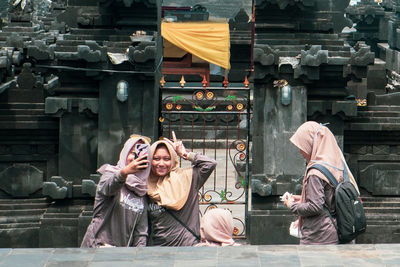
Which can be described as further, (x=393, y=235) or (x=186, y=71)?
(x=186, y=71)

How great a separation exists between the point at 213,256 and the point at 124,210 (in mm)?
1368

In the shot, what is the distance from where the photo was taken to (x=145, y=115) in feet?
45.0

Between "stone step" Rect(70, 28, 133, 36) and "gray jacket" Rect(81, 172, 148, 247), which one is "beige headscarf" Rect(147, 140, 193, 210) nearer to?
"gray jacket" Rect(81, 172, 148, 247)

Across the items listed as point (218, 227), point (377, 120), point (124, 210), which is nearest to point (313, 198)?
point (218, 227)

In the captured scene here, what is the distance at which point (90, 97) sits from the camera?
544 inches

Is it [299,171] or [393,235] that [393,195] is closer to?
[393,235]

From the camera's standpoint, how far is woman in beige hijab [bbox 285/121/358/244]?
375 inches

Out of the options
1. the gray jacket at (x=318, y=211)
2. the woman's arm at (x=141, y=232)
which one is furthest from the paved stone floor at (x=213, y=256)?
the woman's arm at (x=141, y=232)

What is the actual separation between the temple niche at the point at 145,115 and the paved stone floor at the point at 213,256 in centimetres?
488

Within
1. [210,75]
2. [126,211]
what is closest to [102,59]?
[126,211]

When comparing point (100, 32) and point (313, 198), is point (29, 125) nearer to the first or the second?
point (100, 32)

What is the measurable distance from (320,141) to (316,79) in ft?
13.7

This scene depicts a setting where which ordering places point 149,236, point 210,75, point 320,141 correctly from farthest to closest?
point 210,75 < point 149,236 < point 320,141

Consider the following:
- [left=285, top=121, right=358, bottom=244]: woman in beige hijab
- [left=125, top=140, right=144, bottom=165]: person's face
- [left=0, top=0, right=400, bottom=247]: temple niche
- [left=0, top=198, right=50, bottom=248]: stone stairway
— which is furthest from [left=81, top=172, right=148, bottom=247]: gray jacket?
[left=0, top=198, right=50, bottom=248]: stone stairway
